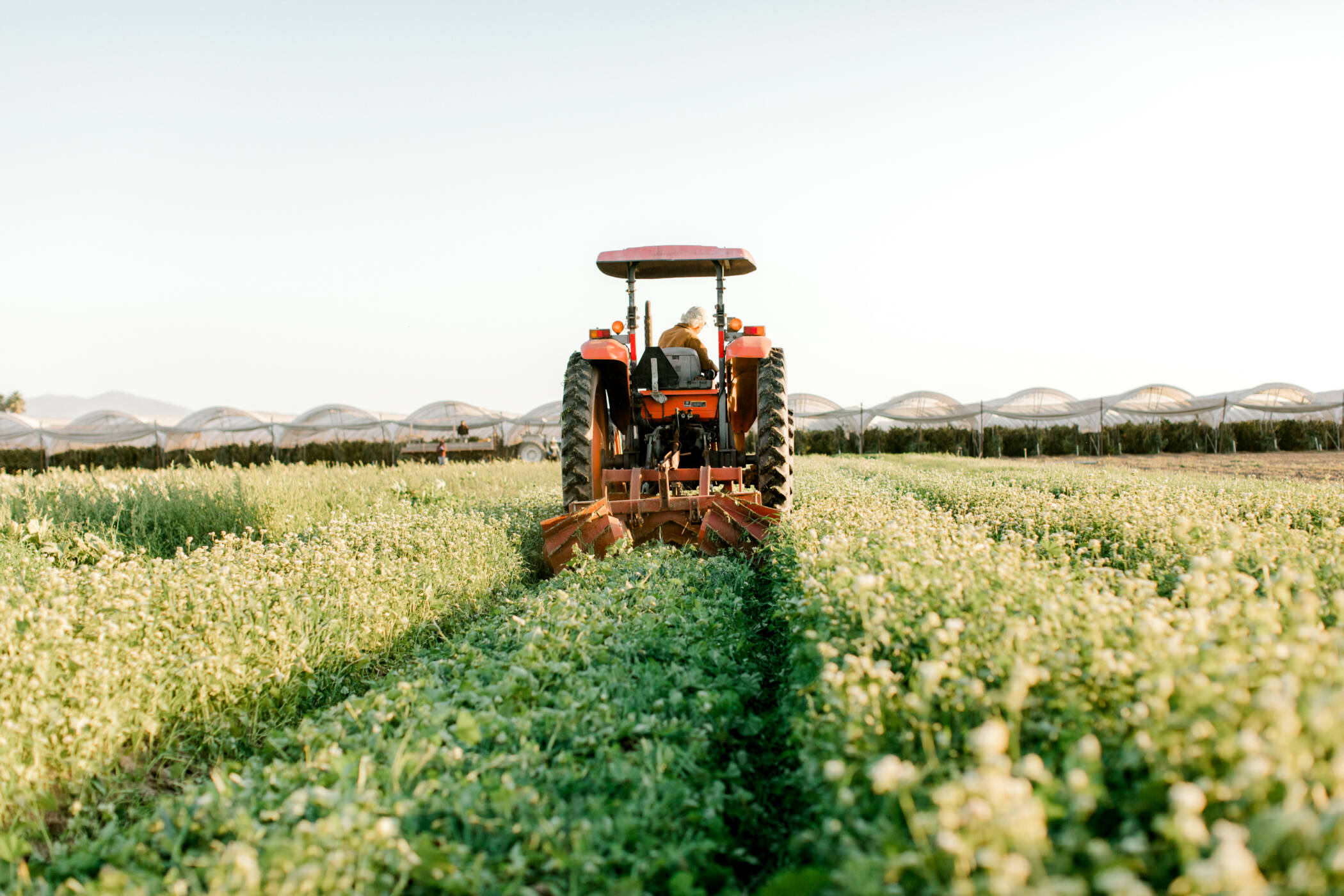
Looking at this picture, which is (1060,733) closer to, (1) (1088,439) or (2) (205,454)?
(1) (1088,439)

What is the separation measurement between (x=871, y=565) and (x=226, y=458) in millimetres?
36538

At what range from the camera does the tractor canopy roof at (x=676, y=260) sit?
6.82 m

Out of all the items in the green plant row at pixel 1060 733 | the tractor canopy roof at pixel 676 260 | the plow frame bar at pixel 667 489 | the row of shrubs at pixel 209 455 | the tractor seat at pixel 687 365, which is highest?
the tractor canopy roof at pixel 676 260

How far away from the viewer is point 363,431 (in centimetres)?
3553

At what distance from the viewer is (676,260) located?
682 centimetres

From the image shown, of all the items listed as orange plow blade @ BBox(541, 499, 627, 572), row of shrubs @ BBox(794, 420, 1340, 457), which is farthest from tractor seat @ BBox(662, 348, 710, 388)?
row of shrubs @ BBox(794, 420, 1340, 457)

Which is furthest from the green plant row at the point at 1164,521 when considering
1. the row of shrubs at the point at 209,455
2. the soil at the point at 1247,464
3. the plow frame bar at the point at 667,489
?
the row of shrubs at the point at 209,455

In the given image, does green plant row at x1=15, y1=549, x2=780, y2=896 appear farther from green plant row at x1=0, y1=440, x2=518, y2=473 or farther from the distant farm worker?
green plant row at x1=0, y1=440, x2=518, y2=473

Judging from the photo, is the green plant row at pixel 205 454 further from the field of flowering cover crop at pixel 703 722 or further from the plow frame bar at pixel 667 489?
the field of flowering cover crop at pixel 703 722

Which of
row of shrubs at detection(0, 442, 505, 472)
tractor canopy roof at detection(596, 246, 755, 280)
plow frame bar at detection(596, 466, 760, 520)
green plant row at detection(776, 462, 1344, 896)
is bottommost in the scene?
green plant row at detection(776, 462, 1344, 896)

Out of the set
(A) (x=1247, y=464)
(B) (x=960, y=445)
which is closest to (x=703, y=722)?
(A) (x=1247, y=464)

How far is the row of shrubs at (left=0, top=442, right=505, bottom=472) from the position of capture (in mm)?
33312

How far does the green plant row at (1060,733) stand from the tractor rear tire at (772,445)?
2863mm

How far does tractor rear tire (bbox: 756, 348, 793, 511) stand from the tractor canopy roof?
1273mm
